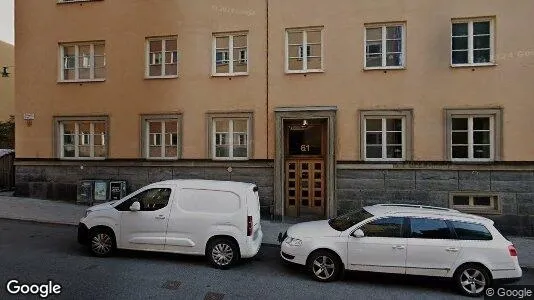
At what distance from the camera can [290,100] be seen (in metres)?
11.9

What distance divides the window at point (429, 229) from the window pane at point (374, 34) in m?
7.17

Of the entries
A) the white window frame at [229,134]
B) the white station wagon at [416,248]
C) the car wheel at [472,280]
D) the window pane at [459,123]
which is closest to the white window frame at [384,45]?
the window pane at [459,123]

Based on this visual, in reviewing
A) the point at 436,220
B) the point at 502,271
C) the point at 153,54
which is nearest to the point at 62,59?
the point at 153,54

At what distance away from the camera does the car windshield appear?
271 inches

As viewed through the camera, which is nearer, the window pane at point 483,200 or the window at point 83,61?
the window pane at point 483,200

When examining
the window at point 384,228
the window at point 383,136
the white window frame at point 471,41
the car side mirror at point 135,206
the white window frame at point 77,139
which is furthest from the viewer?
the white window frame at point 77,139

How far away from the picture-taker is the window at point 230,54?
12344mm

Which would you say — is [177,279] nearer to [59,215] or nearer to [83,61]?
[59,215]

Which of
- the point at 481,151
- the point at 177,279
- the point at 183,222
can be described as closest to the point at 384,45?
the point at 481,151

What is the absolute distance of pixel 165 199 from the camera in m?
7.47

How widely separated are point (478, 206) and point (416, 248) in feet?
19.6

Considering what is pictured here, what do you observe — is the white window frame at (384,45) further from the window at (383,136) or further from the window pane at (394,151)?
the window pane at (394,151)

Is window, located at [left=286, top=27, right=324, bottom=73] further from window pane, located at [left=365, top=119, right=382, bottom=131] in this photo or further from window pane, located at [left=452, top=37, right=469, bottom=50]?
window pane, located at [left=452, top=37, right=469, bottom=50]

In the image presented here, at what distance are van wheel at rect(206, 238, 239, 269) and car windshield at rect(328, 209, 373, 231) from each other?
2.13 meters
